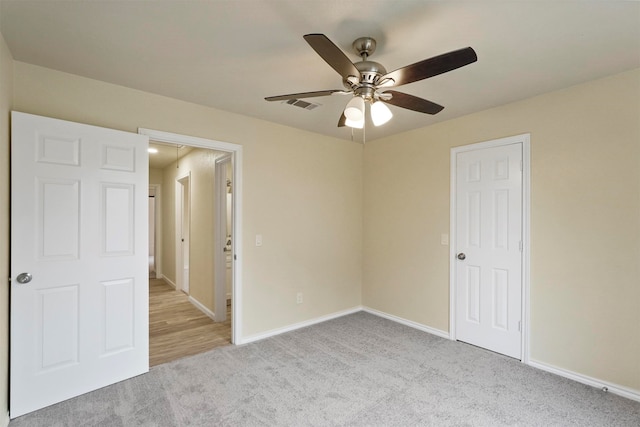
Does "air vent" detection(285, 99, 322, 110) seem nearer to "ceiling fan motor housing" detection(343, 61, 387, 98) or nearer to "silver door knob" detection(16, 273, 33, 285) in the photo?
"ceiling fan motor housing" detection(343, 61, 387, 98)

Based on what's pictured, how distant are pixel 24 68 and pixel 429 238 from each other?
391cm

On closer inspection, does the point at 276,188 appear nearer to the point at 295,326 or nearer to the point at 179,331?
the point at 295,326

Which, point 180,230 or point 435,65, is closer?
point 435,65

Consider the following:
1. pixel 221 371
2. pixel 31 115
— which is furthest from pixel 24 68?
pixel 221 371

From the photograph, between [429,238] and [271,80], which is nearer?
[271,80]

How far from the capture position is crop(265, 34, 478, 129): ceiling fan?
57.1 inches

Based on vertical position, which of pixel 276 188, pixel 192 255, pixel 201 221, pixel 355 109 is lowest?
pixel 192 255

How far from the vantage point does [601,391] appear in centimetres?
238

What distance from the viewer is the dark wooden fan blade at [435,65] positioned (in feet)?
4.58

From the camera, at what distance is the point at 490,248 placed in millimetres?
3104

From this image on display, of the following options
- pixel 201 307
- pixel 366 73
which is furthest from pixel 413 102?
pixel 201 307

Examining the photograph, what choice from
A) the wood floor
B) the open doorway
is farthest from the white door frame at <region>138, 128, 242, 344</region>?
the wood floor

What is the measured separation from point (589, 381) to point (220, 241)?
3.96 metres

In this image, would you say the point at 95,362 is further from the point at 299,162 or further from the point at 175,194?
the point at 175,194
